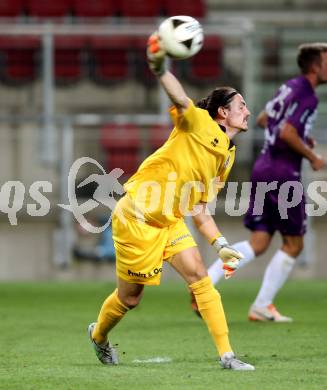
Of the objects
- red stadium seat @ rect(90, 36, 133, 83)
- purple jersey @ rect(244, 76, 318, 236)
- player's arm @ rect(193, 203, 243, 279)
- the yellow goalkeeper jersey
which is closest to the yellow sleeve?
the yellow goalkeeper jersey

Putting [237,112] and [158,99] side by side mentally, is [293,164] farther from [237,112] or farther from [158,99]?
[158,99]

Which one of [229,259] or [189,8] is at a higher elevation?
[189,8]

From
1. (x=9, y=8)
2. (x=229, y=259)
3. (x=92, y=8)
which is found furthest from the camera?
(x=92, y=8)

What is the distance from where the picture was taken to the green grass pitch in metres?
6.36

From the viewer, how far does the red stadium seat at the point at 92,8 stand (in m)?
17.7

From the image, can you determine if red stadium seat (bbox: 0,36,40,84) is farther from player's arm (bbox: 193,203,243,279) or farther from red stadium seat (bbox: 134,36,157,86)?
player's arm (bbox: 193,203,243,279)

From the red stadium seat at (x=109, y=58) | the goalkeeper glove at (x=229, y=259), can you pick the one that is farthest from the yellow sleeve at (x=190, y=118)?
the red stadium seat at (x=109, y=58)

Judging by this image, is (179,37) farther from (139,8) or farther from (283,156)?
(139,8)

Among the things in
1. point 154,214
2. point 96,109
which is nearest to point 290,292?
point 96,109

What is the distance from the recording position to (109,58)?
16.5 metres

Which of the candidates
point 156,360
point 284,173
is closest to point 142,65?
point 284,173

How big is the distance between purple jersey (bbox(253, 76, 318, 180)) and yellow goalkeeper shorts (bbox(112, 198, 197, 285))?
129 inches

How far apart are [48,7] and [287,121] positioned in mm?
8483

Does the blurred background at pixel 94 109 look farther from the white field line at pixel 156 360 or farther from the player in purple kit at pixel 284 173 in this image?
the white field line at pixel 156 360
